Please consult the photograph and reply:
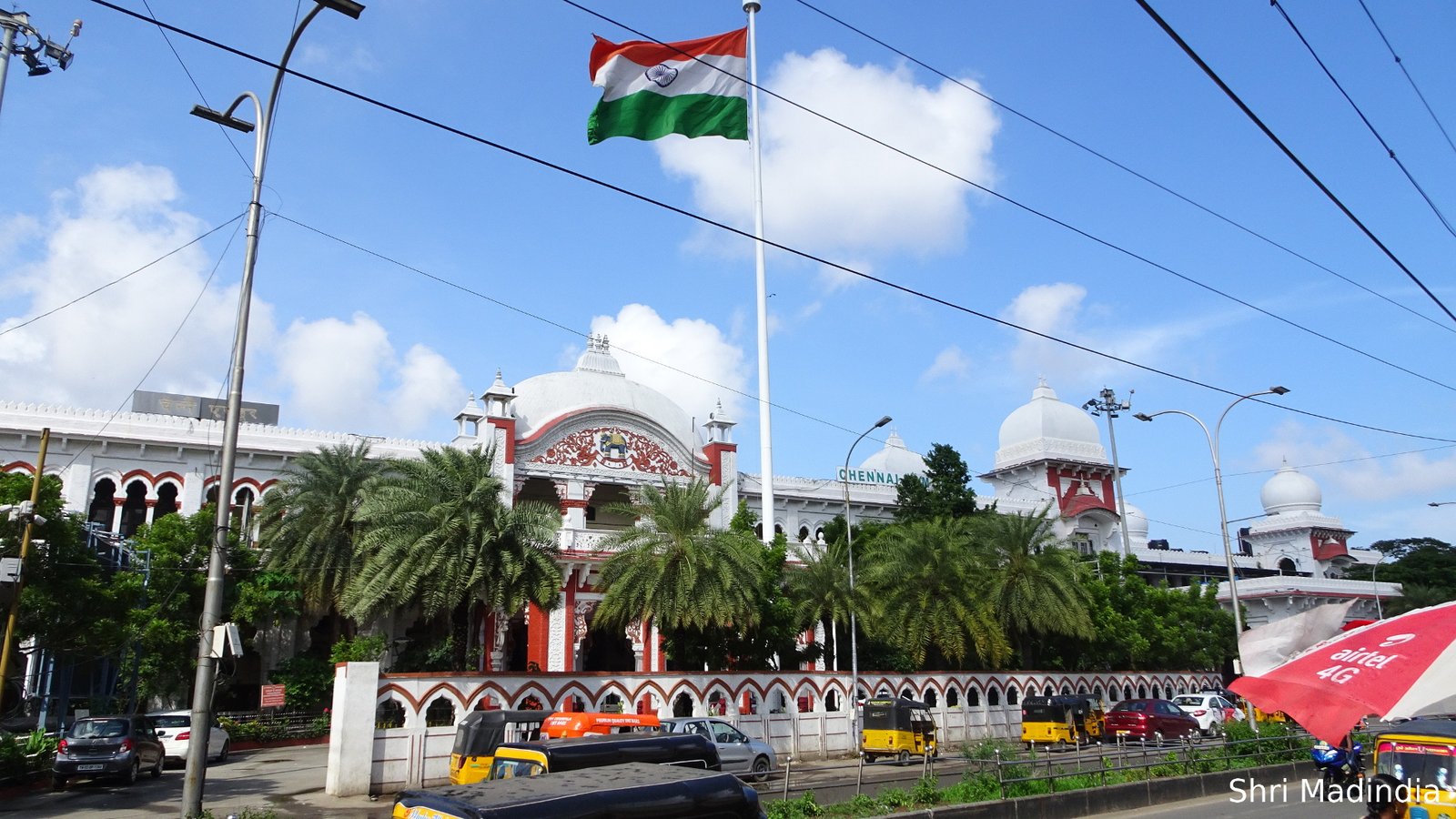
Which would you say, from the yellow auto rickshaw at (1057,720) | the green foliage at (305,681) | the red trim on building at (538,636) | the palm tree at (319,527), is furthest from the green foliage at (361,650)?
the yellow auto rickshaw at (1057,720)

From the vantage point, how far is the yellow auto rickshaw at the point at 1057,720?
27328 mm

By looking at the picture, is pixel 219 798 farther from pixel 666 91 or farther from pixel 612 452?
pixel 612 452

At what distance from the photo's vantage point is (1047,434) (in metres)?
53.8

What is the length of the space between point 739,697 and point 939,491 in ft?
58.9

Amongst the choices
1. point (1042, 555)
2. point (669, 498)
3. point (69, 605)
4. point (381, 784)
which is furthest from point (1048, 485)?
point (69, 605)

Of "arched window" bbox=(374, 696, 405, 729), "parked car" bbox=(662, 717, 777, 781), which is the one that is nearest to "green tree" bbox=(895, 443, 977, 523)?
"parked car" bbox=(662, 717, 777, 781)

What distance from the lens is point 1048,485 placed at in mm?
52438

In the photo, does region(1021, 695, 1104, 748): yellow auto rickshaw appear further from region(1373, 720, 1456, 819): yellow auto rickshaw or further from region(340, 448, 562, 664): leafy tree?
region(1373, 720, 1456, 819): yellow auto rickshaw

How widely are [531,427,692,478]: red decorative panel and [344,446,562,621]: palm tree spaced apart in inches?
406

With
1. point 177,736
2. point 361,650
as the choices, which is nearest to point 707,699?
point 361,650

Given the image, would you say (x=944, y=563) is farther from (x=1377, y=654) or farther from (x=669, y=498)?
(x=1377, y=654)

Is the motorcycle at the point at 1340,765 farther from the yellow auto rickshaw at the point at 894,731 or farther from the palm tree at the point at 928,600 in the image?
the palm tree at the point at 928,600

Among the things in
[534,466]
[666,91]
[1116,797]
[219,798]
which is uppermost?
[666,91]

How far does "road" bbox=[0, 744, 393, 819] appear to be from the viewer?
16.1 m
